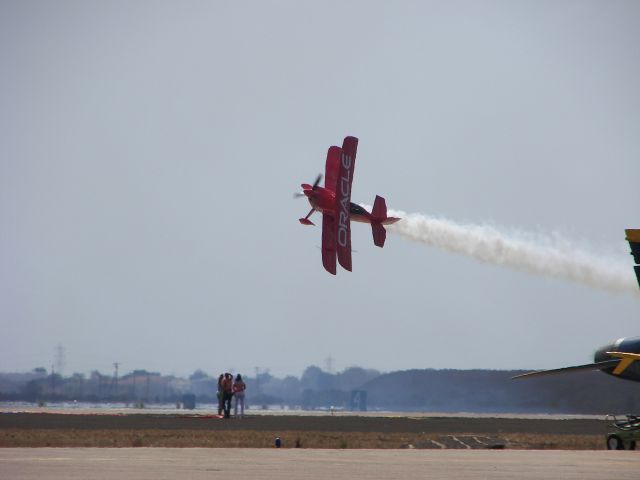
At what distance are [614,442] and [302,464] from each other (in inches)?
659

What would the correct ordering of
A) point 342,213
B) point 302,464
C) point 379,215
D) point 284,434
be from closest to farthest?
point 302,464 < point 284,434 < point 342,213 < point 379,215

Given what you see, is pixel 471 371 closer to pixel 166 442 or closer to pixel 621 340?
pixel 621 340

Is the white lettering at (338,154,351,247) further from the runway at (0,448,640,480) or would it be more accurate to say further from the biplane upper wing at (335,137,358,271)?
the runway at (0,448,640,480)

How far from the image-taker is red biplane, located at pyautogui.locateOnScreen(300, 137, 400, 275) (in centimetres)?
6353

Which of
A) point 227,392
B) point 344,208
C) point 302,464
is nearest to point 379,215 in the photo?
point 344,208

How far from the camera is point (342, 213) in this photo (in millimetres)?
63531

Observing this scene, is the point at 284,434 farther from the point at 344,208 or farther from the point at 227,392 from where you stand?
the point at 344,208

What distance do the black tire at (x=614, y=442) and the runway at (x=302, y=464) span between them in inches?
225

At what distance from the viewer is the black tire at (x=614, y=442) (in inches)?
1556

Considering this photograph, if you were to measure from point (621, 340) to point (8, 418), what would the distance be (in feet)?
99.1

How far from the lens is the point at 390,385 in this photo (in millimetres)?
154875

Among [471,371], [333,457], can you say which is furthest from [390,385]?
[333,457]

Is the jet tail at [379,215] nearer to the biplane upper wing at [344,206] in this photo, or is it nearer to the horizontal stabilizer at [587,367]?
the biplane upper wing at [344,206]

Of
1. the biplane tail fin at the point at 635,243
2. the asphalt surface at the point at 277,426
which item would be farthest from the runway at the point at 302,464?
the asphalt surface at the point at 277,426
